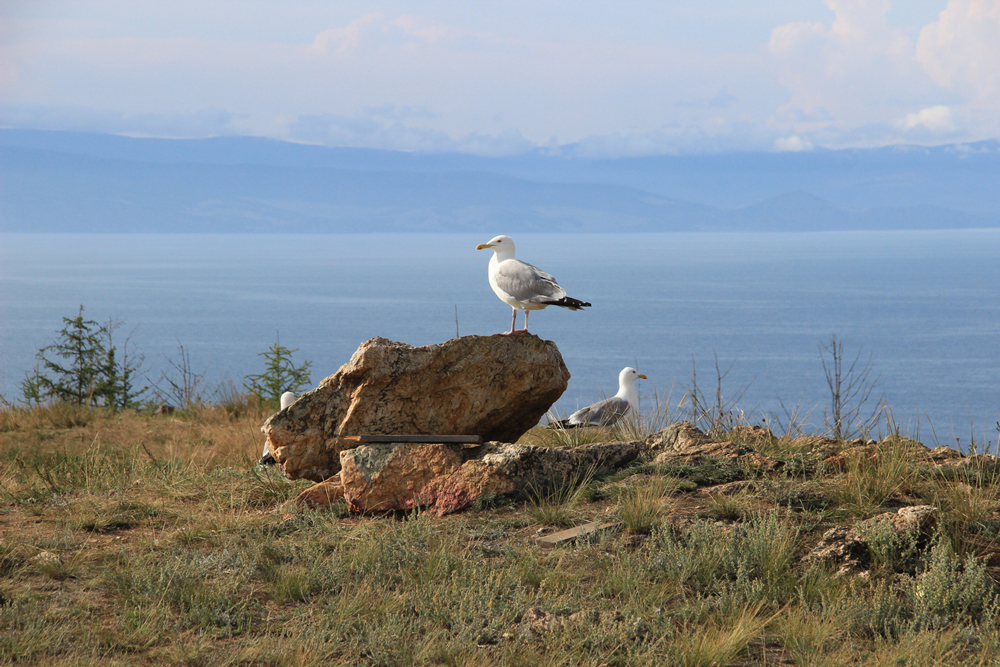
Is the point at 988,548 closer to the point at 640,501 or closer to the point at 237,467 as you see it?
the point at 640,501

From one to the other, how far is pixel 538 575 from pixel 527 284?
9.18ft

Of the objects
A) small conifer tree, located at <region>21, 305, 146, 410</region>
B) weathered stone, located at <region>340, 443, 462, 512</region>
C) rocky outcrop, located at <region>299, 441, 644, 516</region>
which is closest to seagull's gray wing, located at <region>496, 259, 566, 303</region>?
rocky outcrop, located at <region>299, 441, 644, 516</region>

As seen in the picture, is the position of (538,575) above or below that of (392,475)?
below

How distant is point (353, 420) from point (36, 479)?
12.2ft

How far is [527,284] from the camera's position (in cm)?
712

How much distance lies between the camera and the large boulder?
23.2 ft

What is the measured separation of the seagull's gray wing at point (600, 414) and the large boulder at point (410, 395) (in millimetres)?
2795

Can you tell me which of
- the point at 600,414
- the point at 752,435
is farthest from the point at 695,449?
the point at 600,414


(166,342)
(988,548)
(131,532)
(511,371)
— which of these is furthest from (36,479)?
(166,342)

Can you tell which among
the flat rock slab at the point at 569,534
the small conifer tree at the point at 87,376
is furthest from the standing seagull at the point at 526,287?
the small conifer tree at the point at 87,376

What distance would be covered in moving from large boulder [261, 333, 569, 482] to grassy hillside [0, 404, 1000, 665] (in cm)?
61

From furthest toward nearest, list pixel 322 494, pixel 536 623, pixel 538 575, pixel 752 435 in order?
pixel 752 435, pixel 322 494, pixel 538 575, pixel 536 623

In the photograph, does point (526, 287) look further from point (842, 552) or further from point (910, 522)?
point (910, 522)

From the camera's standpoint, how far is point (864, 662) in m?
4.23
